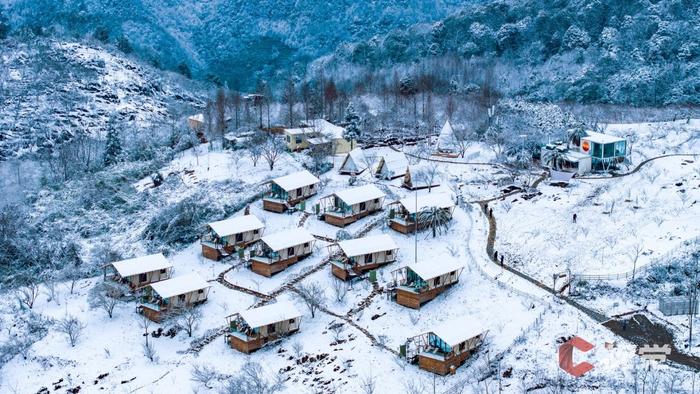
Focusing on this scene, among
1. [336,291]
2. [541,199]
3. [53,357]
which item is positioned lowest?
[53,357]

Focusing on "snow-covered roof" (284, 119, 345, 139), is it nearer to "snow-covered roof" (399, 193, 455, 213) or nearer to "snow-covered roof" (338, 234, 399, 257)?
"snow-covered roof" (399, 193, 455, 213)

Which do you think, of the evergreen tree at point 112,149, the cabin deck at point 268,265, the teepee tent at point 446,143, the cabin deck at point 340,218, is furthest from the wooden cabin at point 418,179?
the evergreen tree at point 112,149

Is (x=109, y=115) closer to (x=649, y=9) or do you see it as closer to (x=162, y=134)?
(x=162, y=134)

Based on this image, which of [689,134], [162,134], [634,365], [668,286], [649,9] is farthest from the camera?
[649,9]

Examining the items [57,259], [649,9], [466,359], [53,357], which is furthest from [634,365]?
[649,9]

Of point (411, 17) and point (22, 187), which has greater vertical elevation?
point (411, 17)

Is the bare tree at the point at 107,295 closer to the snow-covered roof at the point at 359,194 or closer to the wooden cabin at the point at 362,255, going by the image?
the wooden cabin at the point at 362,255

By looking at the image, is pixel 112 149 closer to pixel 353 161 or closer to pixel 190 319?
pixel 353 161
